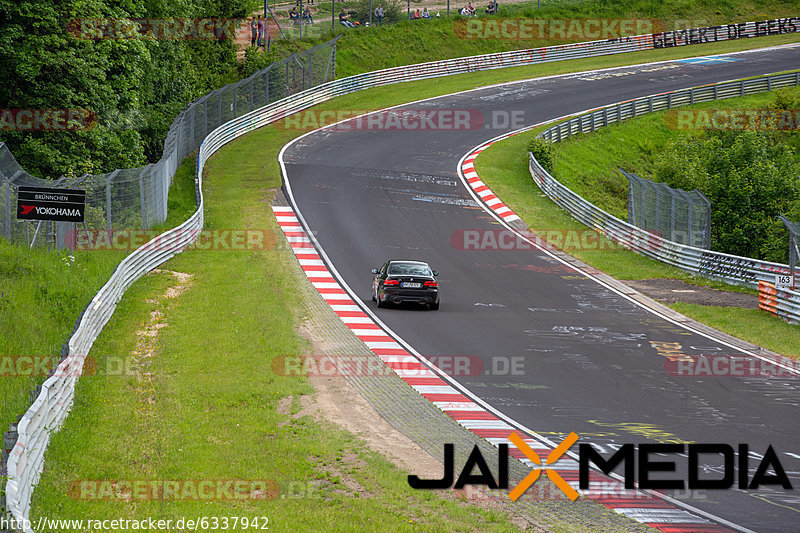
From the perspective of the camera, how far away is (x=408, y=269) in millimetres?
24266

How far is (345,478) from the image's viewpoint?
1312 cm

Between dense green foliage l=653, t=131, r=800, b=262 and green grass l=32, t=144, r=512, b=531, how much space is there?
68.5ft

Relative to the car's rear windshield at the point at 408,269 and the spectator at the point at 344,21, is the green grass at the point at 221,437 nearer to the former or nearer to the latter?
the car's rear windshield at the point at 408,269

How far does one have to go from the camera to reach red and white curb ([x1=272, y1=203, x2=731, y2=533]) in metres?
12.0

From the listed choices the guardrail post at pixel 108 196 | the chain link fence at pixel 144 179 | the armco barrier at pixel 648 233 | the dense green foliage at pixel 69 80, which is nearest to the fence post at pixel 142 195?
the chain link fence at pixel 144 179

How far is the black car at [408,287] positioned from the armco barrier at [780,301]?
8961mm

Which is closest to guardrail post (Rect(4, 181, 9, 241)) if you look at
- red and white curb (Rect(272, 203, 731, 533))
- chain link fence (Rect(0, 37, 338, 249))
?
chain link fence (Rect(0, 37, 338, 249))

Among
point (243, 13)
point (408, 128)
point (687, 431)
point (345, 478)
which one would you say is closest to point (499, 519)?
point (345, 478)

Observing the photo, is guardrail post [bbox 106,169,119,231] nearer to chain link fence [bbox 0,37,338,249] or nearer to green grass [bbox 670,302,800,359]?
chain link fence [bbox 0,37,338,249]

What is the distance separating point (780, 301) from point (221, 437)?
1637cm

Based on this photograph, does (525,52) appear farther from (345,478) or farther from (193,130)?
(345,478)

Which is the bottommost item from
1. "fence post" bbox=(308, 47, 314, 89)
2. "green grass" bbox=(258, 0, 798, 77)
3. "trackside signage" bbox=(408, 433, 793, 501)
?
"trackside signage" bbox=(408, 433, 793, 501)

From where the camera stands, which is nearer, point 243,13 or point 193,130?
point 193,130

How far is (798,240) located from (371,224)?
15.1 m
